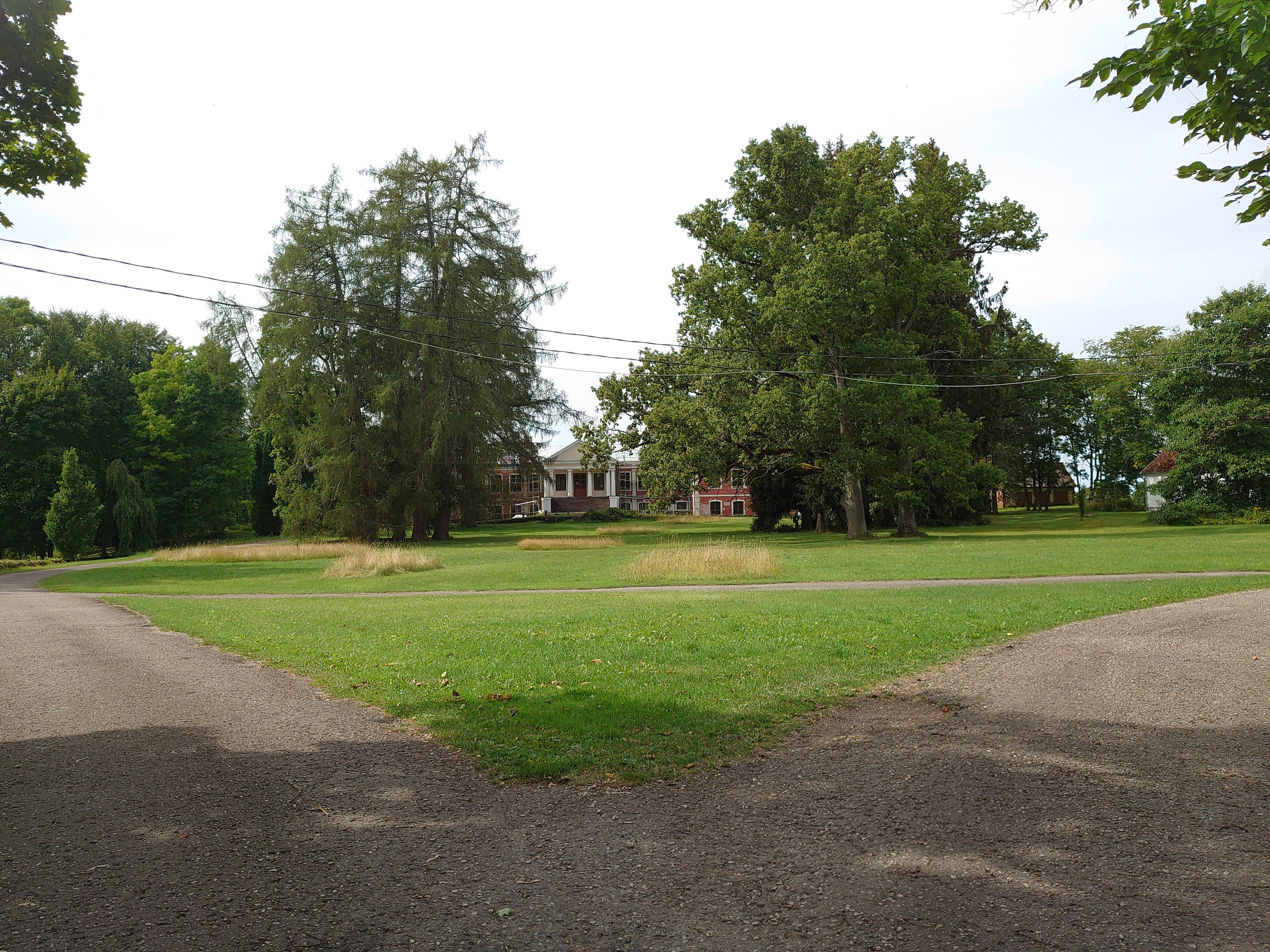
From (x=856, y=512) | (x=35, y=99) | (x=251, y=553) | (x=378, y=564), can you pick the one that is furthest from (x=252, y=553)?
(x=35, y=99)

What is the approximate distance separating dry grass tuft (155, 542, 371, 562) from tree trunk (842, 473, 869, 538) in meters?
20.0

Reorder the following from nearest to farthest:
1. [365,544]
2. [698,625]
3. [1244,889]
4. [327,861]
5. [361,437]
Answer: [1244,889]
[327,861]
[698,625]
[365,544]
[361,437]

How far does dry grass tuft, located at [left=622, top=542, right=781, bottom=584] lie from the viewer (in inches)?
802

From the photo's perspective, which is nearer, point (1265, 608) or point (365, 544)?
point (1265, 608)

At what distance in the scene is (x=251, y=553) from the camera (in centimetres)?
3400

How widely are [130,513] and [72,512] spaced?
5172mm

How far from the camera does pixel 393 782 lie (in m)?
5.48

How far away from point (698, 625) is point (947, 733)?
18.3 feet

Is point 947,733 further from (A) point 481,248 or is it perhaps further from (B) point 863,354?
(A) point 481,248

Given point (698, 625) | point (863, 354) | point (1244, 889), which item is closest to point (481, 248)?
point (863, 354)

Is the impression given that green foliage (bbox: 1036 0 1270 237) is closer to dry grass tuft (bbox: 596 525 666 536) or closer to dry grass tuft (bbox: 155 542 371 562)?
dry grass tuft (bbox: 155 542 371 562)

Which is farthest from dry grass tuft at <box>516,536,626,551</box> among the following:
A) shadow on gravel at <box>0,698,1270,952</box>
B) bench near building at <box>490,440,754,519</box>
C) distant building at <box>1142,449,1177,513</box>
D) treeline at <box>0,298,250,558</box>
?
bench near building at <box>490,440,754,519</box>

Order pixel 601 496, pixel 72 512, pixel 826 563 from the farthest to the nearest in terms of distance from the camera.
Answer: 1. pixel 601 496
2. pixel 72 512
3. pixel 826 563

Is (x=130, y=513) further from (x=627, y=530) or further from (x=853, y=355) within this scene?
(x=853, y=355)
